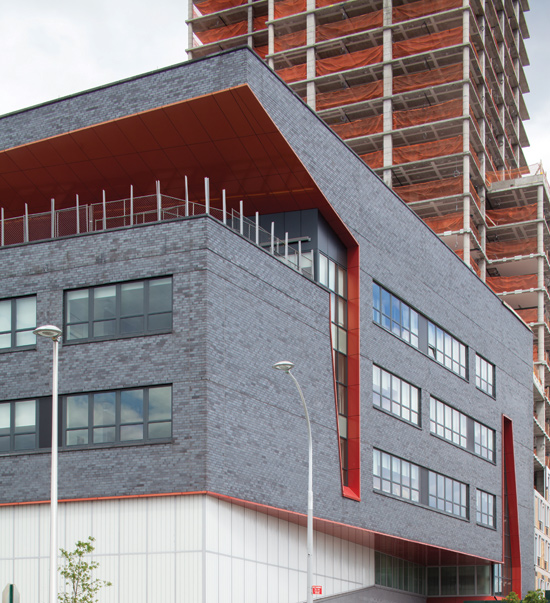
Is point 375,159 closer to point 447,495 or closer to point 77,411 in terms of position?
point 447,495

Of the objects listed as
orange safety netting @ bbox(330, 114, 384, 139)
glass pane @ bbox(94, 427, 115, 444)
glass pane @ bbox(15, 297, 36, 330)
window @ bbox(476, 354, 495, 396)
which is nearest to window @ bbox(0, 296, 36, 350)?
glass pane @ bbox(15, 297, 36, 330)

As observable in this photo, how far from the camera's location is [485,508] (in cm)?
5156

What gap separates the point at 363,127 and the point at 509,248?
1771 cm

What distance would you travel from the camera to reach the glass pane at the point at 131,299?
1221 inches

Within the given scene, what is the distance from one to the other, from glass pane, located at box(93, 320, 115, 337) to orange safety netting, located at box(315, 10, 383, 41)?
58.9 m

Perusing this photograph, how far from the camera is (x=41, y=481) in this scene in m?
30.8

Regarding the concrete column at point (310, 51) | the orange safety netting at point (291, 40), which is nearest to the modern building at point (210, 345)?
the concrete column at point (310, 51)

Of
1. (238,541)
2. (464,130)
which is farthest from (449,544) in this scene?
(464,130)

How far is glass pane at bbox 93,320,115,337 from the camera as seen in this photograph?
3114 centimetres

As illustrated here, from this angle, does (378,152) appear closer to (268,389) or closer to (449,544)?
(449,544)

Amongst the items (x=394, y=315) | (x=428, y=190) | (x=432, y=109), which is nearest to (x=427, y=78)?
(x=432, y=109)

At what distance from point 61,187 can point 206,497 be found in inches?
597

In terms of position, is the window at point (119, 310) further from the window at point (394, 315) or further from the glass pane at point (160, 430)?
the window at point (394, 315)

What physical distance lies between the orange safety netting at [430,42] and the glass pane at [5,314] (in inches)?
2218
